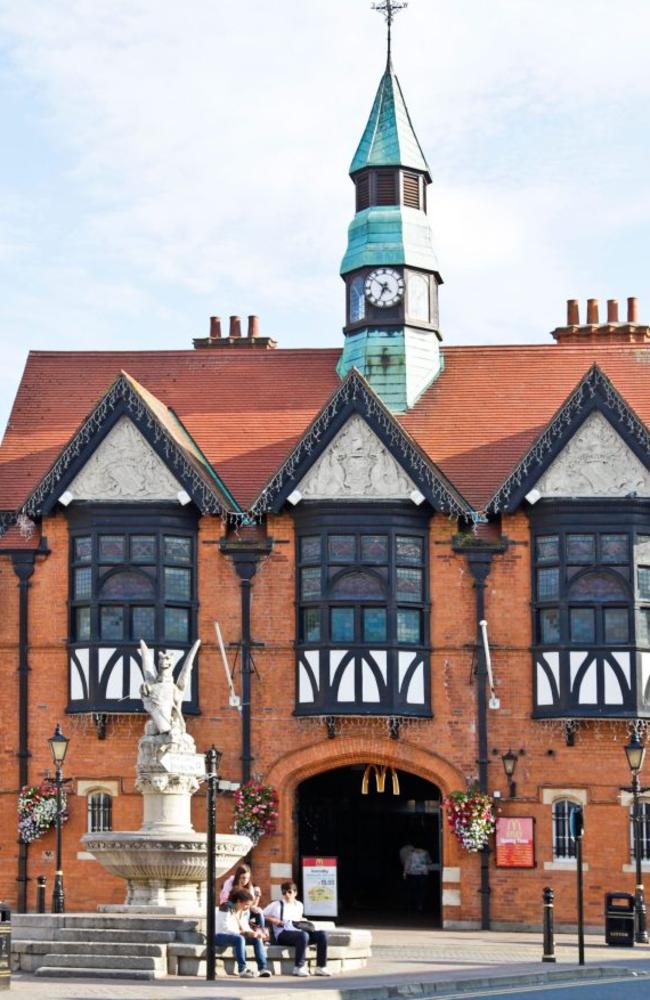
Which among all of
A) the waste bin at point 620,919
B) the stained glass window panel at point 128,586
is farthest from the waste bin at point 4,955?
the stained glass window panel at point 128,586

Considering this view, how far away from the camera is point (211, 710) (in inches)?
1640

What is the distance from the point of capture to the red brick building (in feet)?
133

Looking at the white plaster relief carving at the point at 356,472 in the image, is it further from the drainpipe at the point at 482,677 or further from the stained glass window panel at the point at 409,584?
the drainpipe at the point at 482,677

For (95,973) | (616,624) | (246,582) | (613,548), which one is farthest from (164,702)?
(613,548)

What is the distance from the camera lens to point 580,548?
4094cm

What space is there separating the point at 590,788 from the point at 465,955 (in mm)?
7931

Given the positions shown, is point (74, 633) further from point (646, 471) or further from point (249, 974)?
point (249, 974)

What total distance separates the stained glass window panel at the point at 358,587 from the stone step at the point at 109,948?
1342 cm

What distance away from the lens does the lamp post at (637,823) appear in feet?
121

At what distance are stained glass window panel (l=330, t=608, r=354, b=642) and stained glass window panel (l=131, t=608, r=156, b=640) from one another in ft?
11.6

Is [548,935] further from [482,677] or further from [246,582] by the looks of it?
[246,582]

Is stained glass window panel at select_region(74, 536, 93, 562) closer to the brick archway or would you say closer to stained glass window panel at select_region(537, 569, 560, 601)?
the brick archway

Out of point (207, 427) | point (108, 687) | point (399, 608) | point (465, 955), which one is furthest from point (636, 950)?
point (207, 427)

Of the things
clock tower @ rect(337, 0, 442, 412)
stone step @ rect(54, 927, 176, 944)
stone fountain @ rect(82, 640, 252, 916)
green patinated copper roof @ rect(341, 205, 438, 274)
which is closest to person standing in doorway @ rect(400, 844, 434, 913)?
clock tower @ rect(337, 0, 442, 412)
